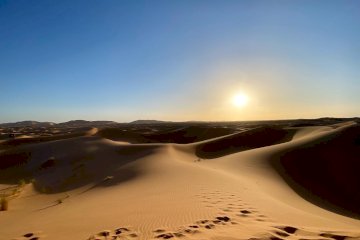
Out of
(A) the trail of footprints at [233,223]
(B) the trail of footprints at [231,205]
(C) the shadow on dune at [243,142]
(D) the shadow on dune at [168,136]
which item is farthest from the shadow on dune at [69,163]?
(D) the shadow on dune at [168,136]

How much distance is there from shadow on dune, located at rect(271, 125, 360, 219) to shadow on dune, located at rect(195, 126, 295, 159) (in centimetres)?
990

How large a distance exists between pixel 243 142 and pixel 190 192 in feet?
72.9

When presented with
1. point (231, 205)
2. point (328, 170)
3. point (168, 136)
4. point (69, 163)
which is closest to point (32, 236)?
point (231, 205)

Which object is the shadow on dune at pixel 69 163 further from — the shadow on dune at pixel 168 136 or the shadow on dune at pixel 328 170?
the shadow on dune at pixel 168 136

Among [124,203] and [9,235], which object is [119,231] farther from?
[124,203]

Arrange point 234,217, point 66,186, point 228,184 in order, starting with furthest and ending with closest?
point 66,186, point 228,184, point 234,217

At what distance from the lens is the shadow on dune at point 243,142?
29109mm

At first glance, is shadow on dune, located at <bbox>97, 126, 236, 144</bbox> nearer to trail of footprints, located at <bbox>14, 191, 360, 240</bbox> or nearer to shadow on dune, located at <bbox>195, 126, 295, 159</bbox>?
shadow on dune, located at <bbox>195, 126, 295, 159</bbox>

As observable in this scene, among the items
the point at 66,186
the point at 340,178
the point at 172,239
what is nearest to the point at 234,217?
the point at 172,239

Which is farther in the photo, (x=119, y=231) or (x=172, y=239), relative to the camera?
(x=119, y=231)

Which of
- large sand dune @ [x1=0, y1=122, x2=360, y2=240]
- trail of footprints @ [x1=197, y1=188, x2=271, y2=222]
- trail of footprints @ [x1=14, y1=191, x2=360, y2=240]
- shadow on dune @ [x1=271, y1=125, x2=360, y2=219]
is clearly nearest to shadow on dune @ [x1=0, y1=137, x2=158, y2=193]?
large sand dune @ [x1=0, y1=122, x2=360, y2=240]

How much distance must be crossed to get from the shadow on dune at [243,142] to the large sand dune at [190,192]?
0.10 m

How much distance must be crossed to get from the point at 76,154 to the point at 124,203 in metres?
21.1

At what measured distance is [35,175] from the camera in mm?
23547
